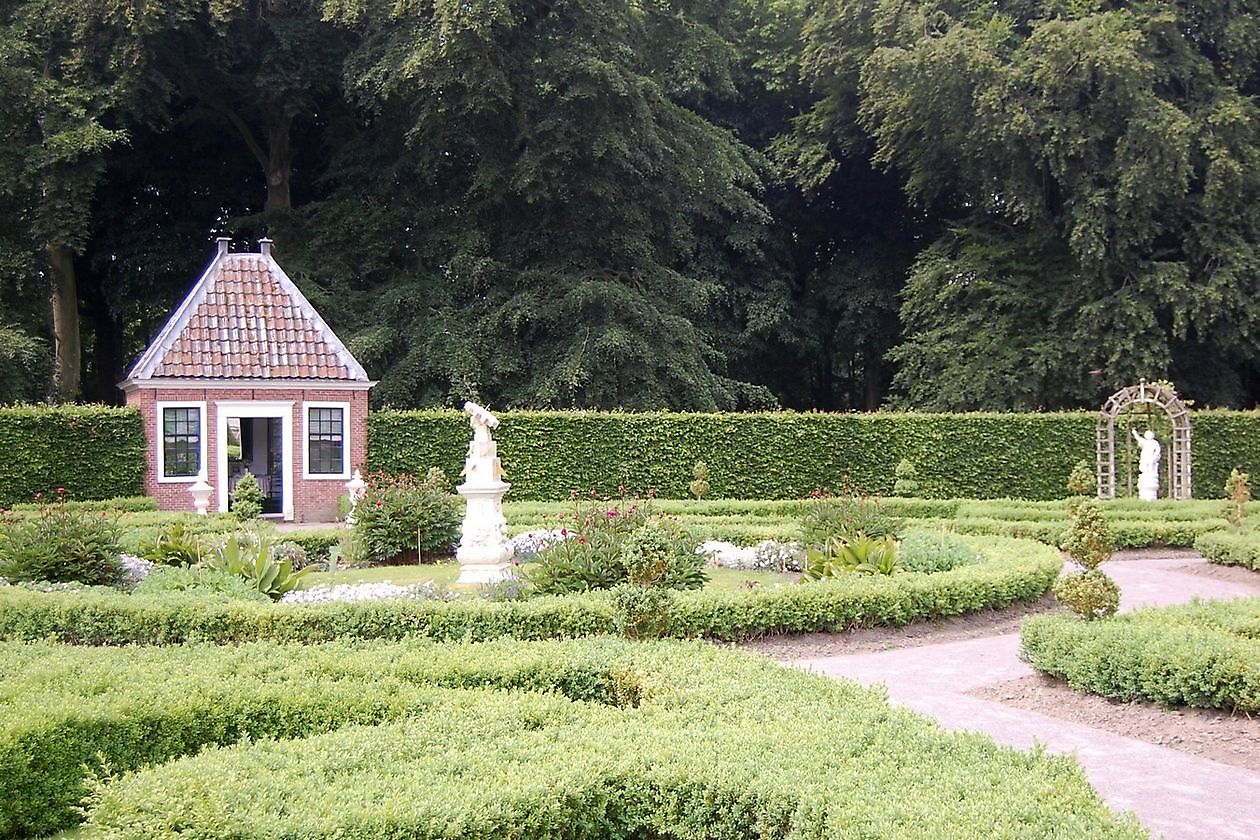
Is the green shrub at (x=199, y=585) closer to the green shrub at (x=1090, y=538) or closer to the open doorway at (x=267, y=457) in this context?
the green shrub at (x=1090, y=538)

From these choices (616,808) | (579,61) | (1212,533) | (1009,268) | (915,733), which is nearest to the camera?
(616,808)

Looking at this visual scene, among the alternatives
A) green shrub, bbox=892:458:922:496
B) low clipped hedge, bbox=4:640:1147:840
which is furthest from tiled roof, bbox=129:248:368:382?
low clipped hedge, bbox=4:640:1147:840

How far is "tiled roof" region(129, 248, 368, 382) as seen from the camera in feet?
70.3

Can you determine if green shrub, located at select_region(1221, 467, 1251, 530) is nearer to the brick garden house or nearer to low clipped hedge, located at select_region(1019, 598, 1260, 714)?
low clipped hedge, located at select_region(1019, 598, 1260, 714)

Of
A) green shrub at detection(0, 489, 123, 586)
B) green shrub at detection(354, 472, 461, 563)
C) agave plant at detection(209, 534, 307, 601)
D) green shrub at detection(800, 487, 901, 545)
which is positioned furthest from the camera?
green shrub at detection(354, 472, 461, 563)

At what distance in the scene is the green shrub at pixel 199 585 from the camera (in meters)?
9.76

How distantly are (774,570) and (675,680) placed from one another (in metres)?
8.33

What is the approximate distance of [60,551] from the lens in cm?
1129

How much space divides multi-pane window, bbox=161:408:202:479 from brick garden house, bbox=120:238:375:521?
0.02m

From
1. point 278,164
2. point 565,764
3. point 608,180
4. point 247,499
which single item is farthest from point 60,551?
point 278,164

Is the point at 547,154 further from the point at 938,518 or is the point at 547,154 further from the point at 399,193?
the point at 938,518

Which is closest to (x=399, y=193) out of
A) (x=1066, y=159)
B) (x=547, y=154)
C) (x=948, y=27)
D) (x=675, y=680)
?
(x=547, y=154)

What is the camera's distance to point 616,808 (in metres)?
4.80

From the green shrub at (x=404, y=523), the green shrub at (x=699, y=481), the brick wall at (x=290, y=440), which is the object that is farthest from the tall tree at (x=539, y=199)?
the green shrub at (x=404, y=523)
